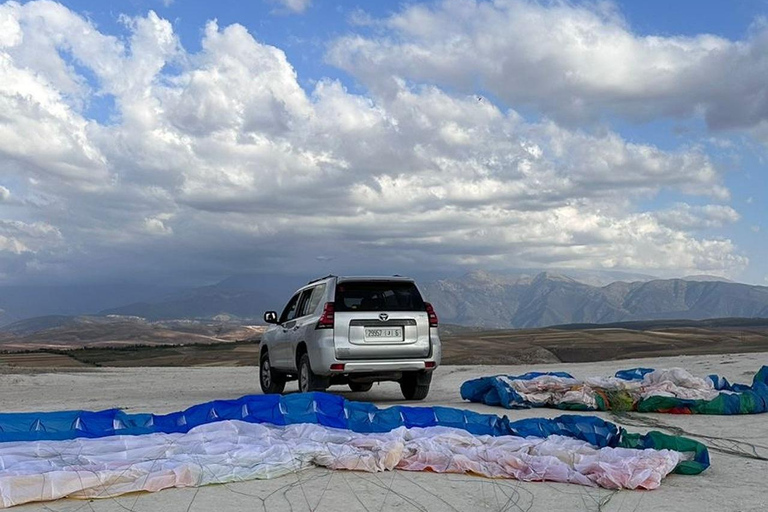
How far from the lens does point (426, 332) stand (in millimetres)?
13234

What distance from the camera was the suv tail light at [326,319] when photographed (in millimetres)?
12898

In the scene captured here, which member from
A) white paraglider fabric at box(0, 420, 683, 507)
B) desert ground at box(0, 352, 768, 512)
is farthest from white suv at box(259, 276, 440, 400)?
white paraglider fabric at box(0, 420, 683, 507)

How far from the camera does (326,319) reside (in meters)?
12.9

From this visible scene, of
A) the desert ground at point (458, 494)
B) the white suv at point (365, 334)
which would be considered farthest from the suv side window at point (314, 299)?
the desert ground at point (458, 494)

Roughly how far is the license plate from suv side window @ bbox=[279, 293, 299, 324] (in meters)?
2.50

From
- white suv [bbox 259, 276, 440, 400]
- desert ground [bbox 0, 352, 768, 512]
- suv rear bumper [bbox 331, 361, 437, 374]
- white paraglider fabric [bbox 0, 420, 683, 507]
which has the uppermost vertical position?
white suv [bbox 259, 276, 440, 400]

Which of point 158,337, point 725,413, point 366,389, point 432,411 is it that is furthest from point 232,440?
point 158,337

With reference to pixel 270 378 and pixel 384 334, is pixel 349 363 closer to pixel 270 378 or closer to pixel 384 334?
pixel 384 334

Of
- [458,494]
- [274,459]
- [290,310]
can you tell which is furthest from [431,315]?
[458,494]

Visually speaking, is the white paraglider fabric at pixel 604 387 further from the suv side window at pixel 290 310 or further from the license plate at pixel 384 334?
the suv side window at pixel 290 310

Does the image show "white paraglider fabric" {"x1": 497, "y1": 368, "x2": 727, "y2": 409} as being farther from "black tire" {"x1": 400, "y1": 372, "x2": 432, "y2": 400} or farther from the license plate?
the license plate

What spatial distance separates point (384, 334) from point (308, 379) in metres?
1.55

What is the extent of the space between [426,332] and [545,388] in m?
2.17

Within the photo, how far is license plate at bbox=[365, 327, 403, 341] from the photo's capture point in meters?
13.0
